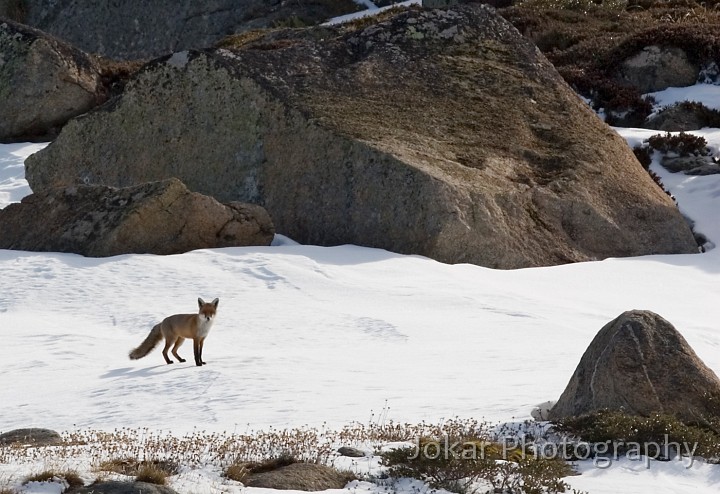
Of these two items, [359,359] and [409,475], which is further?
[359,359]

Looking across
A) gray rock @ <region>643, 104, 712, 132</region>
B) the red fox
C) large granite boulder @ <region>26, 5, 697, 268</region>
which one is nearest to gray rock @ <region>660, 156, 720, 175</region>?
gray rock @ <region>643, 104, 712, 132</region>

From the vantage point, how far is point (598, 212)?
20.6 metres

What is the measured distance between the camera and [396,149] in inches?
776

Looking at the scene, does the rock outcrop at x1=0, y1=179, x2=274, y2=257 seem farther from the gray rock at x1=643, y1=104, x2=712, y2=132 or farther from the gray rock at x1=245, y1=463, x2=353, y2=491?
the gray rock at x1=643, y1=104, x2=712, y2=132

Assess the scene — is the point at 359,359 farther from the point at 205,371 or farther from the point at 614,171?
the point at 614,171

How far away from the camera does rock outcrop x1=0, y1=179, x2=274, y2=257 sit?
18.6 m

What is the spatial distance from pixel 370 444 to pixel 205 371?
12.8ft

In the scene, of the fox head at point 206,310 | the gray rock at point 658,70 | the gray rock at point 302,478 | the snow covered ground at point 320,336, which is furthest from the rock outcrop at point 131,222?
the gray rock at point 658,70

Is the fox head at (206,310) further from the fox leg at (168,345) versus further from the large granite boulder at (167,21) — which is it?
the large granite boulder at (167,21)

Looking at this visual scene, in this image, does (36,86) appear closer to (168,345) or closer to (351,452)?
(168,345)

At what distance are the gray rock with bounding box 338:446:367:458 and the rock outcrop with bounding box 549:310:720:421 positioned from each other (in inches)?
89.8

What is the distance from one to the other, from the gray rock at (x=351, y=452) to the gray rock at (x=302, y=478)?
0.53 meters

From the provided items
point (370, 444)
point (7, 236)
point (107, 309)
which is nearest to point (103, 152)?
point (7, 236)

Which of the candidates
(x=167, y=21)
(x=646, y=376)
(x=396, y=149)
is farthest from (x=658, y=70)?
(x=167, y=21)
